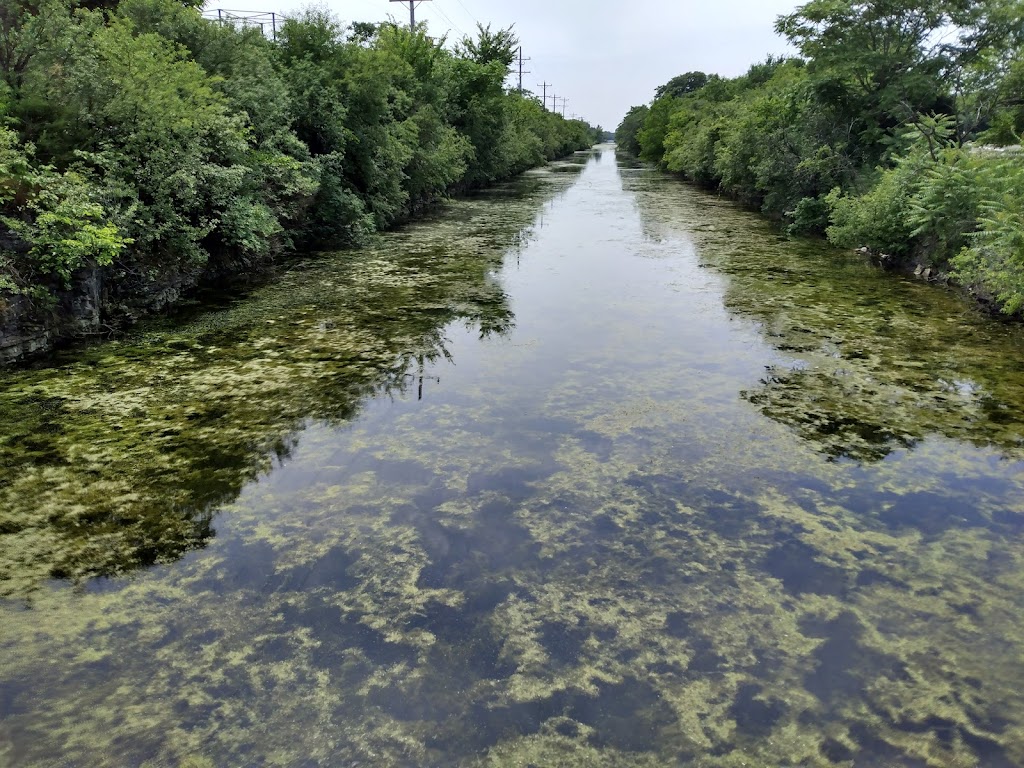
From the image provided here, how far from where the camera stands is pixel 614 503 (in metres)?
3.62

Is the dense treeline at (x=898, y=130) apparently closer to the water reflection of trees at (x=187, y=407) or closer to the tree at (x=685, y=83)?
the water reflection of trees at (x=187, y=407)

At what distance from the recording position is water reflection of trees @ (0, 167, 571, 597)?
10.9 ft

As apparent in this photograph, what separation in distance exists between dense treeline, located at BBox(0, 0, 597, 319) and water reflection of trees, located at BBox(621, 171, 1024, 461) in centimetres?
603

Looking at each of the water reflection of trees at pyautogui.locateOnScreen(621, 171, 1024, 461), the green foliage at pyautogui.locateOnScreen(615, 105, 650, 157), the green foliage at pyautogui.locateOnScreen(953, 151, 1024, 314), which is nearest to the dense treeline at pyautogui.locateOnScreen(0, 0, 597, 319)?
the water reflection of trees at pyautogui.locateOnScreen(621, 171, 1024, 461)

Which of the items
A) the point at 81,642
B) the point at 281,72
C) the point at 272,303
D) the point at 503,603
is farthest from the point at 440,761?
the point at 281,72

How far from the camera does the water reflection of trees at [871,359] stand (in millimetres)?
4559

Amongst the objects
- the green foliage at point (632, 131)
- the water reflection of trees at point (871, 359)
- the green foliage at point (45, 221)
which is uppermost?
the green foliage at point (632, 131)

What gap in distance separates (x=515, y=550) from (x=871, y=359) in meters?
4.34

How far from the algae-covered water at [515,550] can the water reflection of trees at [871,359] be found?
43mm

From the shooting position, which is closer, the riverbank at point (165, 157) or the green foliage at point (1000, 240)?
the riverbank at point (165, 157)

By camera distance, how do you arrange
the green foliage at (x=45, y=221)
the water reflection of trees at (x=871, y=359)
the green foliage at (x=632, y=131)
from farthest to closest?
the green foliage at (x=632, y=131)
the green foliage at (x=45, y=221)
the water reflection of trees at (x=871, y=359)

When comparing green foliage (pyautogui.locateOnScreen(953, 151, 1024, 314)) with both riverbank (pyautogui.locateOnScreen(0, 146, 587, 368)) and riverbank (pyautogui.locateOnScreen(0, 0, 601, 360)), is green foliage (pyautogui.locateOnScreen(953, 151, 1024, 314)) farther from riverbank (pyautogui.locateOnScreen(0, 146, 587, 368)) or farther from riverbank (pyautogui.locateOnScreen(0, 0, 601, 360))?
riverbank (pyautogui.locateOnScreen(0, 146, 587, 368))

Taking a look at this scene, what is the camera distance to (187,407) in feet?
15.6

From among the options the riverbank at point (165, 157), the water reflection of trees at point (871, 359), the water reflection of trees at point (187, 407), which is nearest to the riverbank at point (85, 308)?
the riverbank at point (165, 157)
